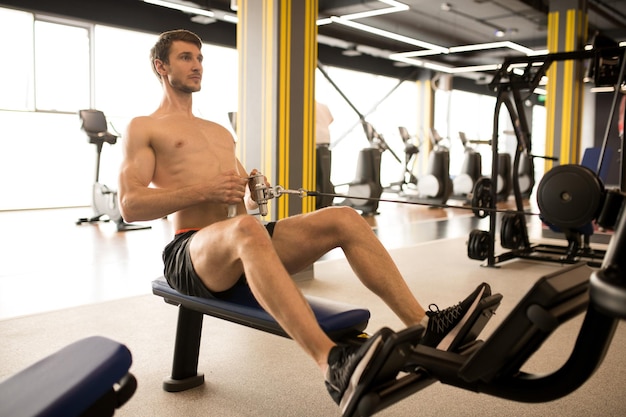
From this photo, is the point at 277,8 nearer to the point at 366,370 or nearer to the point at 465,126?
the point at 366,370

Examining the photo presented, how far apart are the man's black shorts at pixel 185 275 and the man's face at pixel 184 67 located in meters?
0.52

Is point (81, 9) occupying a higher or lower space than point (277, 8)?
higher

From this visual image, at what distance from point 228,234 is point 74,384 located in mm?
654

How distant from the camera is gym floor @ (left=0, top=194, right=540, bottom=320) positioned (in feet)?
10.6

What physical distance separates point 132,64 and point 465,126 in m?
8.60

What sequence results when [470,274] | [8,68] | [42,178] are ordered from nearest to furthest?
[470,274]
[8,68]
[42,178]

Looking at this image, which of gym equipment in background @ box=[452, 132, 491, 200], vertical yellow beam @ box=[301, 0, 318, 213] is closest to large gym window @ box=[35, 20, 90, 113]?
vertical yellow beam @ box=[301, 0, 318, 213]

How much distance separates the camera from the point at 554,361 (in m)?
2.26

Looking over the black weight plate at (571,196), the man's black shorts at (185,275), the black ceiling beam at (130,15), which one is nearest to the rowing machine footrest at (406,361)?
the man's black shorts at (185,275)

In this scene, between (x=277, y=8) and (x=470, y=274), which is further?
(x=470, y=274)

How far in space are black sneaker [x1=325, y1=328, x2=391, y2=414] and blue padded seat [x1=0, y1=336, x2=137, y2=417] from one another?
0.48m

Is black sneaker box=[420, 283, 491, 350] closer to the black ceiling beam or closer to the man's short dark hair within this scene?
the man's short dark hair

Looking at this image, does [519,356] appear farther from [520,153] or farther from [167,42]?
[520,153]

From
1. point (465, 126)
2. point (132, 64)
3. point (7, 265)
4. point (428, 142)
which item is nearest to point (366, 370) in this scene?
point (7, 265)
